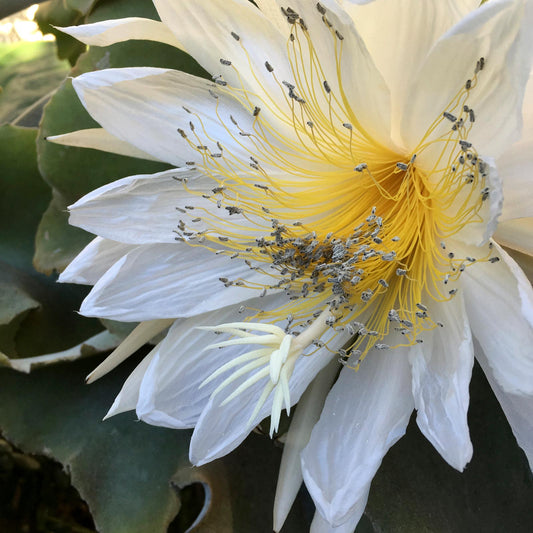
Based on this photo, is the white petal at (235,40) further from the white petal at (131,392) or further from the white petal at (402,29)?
the white petal at (131,392)

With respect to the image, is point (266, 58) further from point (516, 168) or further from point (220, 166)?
point (516, 168)

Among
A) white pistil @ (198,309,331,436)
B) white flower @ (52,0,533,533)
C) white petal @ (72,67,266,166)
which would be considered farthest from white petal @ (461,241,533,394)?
white petal @ (72,67,266,166)

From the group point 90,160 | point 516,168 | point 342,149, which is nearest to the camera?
point 516,168

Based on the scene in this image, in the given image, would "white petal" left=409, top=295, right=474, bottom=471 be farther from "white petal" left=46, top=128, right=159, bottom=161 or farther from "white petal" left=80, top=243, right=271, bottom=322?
"white petal" left=46, top=128, right=159, bottom=161

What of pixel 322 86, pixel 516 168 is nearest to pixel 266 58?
pixel 322 86

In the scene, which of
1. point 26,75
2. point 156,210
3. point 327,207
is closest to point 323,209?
A: point 327,207

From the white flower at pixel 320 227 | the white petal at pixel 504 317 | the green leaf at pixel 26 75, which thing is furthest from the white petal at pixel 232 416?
the green leaf at pixel 26 75

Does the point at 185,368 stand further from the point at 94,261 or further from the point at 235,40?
the point at 235,40

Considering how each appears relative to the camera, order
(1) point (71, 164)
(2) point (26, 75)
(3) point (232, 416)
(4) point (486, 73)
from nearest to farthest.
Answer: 1. (4) point (486, 73)
2. (3) point (232, 416)
3. (1) point (71, 164)
4. (2) point (26, 75)
